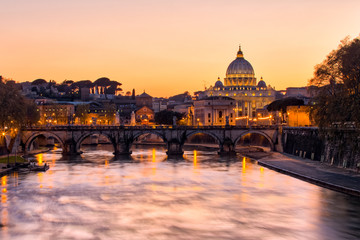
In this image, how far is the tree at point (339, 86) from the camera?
56406mm

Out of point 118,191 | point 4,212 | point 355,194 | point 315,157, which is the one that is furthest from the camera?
point 315,157

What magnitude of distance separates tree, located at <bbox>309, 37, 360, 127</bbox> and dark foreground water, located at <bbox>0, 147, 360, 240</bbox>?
8.82 metres

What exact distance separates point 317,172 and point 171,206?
74.7 feet

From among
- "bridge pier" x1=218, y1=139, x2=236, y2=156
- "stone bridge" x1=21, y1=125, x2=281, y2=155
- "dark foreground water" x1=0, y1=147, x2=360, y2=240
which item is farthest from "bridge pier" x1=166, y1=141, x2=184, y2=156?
"dark foreground water" x1=0, y1=147, x2=360, y2=240

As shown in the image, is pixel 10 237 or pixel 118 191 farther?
pixel 118 191

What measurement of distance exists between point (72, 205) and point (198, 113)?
14831cm

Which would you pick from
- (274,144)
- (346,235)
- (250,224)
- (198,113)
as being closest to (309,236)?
(346,235)

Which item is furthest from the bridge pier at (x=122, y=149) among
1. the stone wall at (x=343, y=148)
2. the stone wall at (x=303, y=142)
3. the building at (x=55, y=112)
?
the building at (x=55, y=112)

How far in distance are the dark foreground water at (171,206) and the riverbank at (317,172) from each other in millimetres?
1136

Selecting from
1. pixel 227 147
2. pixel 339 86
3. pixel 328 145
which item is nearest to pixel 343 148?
pixel 328 145

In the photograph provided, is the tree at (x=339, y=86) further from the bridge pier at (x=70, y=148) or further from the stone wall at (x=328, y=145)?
the bridge pier at (x=70, y=148)

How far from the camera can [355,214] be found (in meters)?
41.9

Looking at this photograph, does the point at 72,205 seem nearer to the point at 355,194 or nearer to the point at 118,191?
the point at 118,191

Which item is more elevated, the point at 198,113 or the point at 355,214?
the point at 198,113
